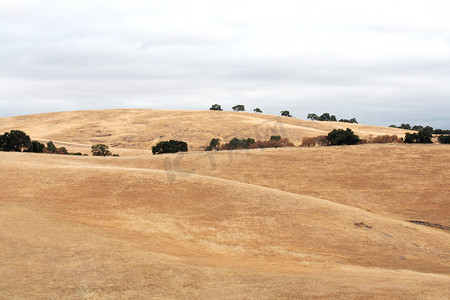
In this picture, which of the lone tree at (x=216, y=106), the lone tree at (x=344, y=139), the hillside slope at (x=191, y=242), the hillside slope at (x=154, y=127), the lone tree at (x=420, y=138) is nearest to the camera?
the hillside slope at (x=191, y=242)

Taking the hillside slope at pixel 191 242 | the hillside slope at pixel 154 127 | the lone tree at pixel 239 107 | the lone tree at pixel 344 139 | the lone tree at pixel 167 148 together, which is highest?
the lone tree at pixel 239 107

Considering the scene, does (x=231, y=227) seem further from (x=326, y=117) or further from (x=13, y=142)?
(x=326, y=117)

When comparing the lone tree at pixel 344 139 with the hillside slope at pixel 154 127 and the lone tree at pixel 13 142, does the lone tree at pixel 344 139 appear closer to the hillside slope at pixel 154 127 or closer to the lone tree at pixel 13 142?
the hillside slope at pixel 154 127

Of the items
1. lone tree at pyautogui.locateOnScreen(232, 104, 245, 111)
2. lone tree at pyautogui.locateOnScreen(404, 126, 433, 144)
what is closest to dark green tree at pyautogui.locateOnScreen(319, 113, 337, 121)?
lone tree at pyautogui.locateOnScreen(232, 104, 245, 111)

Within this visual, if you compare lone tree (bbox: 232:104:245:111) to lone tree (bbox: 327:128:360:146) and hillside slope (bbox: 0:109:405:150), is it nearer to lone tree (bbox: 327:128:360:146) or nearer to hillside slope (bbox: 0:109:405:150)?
hillside slope (bbox: 0:109:405:150)

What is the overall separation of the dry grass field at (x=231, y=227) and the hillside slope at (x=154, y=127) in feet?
194

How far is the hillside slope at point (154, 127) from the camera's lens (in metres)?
117

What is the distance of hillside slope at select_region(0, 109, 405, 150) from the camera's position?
4614 inches

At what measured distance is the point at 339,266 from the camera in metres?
19.4

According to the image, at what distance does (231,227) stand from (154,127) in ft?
361

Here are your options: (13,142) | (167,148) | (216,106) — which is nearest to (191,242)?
(167,148)

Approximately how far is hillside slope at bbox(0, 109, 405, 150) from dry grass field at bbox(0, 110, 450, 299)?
2326 inches

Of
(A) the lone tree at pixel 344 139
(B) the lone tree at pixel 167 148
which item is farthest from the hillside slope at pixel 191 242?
(A) the lone tree at pixel 344 139

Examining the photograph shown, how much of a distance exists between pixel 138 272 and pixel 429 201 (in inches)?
1133
